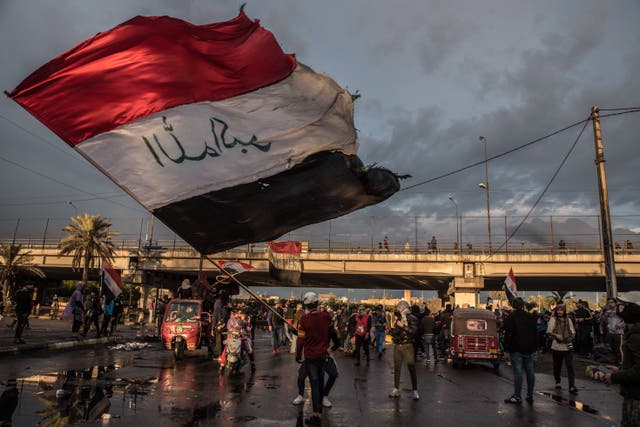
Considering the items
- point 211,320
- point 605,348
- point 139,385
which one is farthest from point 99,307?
point 605,348

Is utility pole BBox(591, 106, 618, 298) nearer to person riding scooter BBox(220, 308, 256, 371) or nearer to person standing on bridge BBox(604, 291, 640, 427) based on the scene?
person riding scooter BBox(220, 308, 256, 371)

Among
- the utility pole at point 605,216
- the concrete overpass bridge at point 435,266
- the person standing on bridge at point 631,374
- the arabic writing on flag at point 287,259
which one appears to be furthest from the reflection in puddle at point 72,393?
the arabic writing on flag at point 287,259

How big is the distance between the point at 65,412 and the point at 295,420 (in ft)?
10.6

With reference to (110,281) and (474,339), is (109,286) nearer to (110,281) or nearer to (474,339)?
(110,281)

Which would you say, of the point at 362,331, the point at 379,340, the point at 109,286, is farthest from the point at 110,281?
the point at 379,340

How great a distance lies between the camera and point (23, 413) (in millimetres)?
6477

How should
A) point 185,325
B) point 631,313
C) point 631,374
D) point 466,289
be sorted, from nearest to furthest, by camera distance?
point 631,374
point 631,313
point 185,325
point 466,289

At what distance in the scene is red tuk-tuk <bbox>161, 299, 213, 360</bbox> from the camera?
15.7 m

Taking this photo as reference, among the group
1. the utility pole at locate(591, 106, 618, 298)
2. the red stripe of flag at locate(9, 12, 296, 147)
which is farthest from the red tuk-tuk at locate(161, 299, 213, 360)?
the utility pole at locate(591, 106, 618, 298)

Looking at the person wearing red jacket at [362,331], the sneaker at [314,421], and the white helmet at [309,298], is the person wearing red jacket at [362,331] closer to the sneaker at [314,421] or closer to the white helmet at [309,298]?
the white helmet at [309,298]

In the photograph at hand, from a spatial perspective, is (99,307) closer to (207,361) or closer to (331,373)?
(207,361)

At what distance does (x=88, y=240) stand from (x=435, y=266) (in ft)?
118

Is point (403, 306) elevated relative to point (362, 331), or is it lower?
elevated

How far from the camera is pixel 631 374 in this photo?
401 cm
